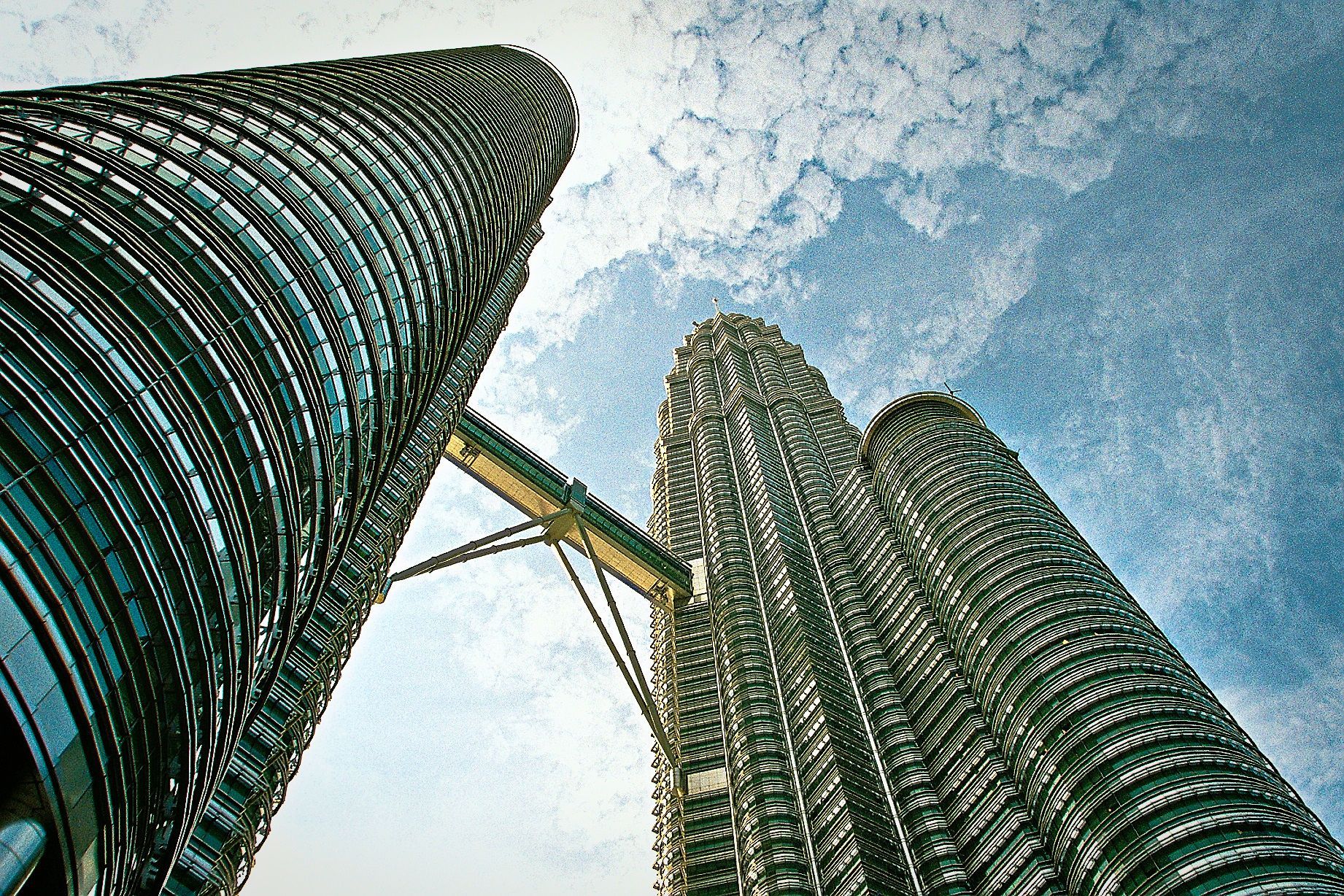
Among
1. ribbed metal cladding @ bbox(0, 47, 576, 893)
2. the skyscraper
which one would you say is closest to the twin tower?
ribbed metal cladding @ bbox(0, 47, 576, 893)

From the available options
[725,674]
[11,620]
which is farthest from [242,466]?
[725,674]

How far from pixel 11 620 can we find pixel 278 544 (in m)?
9.46

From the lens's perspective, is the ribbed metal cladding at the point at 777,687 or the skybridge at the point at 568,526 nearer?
the ribbed metal cladding at the point at 777,687

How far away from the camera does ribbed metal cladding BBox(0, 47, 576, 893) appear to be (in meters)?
17.2

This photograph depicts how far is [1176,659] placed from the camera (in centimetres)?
4878

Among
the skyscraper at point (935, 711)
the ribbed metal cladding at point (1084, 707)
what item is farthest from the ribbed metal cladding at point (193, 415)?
the ribbed metal cladding at point (1084, 707)

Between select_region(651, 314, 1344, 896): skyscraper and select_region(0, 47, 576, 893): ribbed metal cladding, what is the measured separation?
1122 inches

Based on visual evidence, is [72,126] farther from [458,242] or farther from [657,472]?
[657,472]

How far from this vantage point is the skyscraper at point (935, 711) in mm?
38500

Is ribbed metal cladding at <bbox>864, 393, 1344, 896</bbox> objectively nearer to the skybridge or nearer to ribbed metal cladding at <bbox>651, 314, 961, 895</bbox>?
ribbed metal cladding at <bbox>651, 314, 961, 895</bbox>

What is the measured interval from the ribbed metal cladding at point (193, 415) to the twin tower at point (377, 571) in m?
0.09

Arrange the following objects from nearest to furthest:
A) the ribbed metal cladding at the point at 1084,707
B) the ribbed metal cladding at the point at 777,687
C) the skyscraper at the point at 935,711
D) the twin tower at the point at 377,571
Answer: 1. the twin tower at the point at 377,571
2. the ribbed metal cladding at the point at 1084,707
3. the skyscraper at the point at 935,711
4. the ribbed metal cladding at the point at 777,687

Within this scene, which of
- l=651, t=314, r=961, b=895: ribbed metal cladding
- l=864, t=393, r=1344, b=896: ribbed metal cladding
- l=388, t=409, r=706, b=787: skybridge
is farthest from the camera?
l=388, t=409, r=706, b=787: skybridge

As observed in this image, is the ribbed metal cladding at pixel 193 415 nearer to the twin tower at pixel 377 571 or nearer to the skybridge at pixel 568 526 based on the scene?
the twin tower at pixel 377 571
